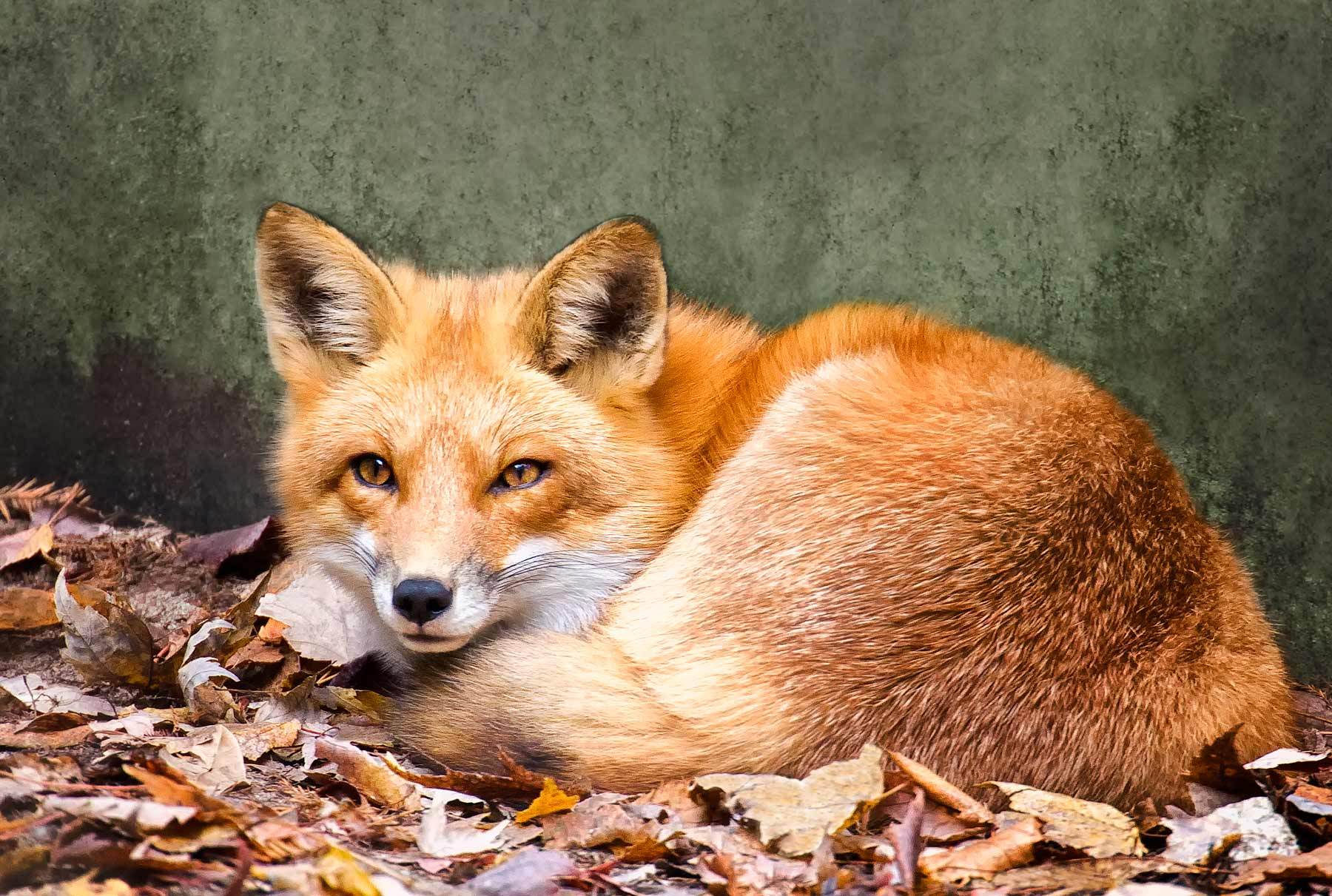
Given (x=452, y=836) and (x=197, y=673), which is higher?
(x=452, y=836)

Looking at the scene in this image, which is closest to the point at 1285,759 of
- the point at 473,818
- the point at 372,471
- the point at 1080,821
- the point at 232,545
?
the point at 1080,821

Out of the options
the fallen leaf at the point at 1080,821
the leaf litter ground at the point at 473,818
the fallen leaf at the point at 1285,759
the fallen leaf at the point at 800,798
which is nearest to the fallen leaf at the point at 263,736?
the leaf litter ground at the point at 473,818

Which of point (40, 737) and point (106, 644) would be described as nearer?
point (40, 737)

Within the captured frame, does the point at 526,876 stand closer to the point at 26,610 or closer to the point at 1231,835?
the point at 1231,835

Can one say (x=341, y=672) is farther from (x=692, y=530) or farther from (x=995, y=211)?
(x=995, y=211)

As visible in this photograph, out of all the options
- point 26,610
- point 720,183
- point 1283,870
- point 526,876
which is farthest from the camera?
point 720,183

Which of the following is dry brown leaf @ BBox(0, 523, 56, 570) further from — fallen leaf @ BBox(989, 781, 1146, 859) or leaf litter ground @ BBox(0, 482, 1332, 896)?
fallen leaf @ BBox(989, 781, 1146, 859)

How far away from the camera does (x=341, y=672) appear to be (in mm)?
3170

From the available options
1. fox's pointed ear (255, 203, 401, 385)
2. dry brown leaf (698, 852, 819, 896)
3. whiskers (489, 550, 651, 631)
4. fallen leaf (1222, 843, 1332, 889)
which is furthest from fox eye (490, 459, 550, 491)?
fallen leaf (1222, 843, 1332, 889)

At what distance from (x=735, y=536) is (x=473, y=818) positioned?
33.5 inches

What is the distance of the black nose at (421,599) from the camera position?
2451mm

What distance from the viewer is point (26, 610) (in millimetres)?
3264

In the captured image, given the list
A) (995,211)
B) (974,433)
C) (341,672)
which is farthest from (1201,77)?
(341,672)

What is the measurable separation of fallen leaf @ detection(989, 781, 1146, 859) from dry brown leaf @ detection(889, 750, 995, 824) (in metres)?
0.07
